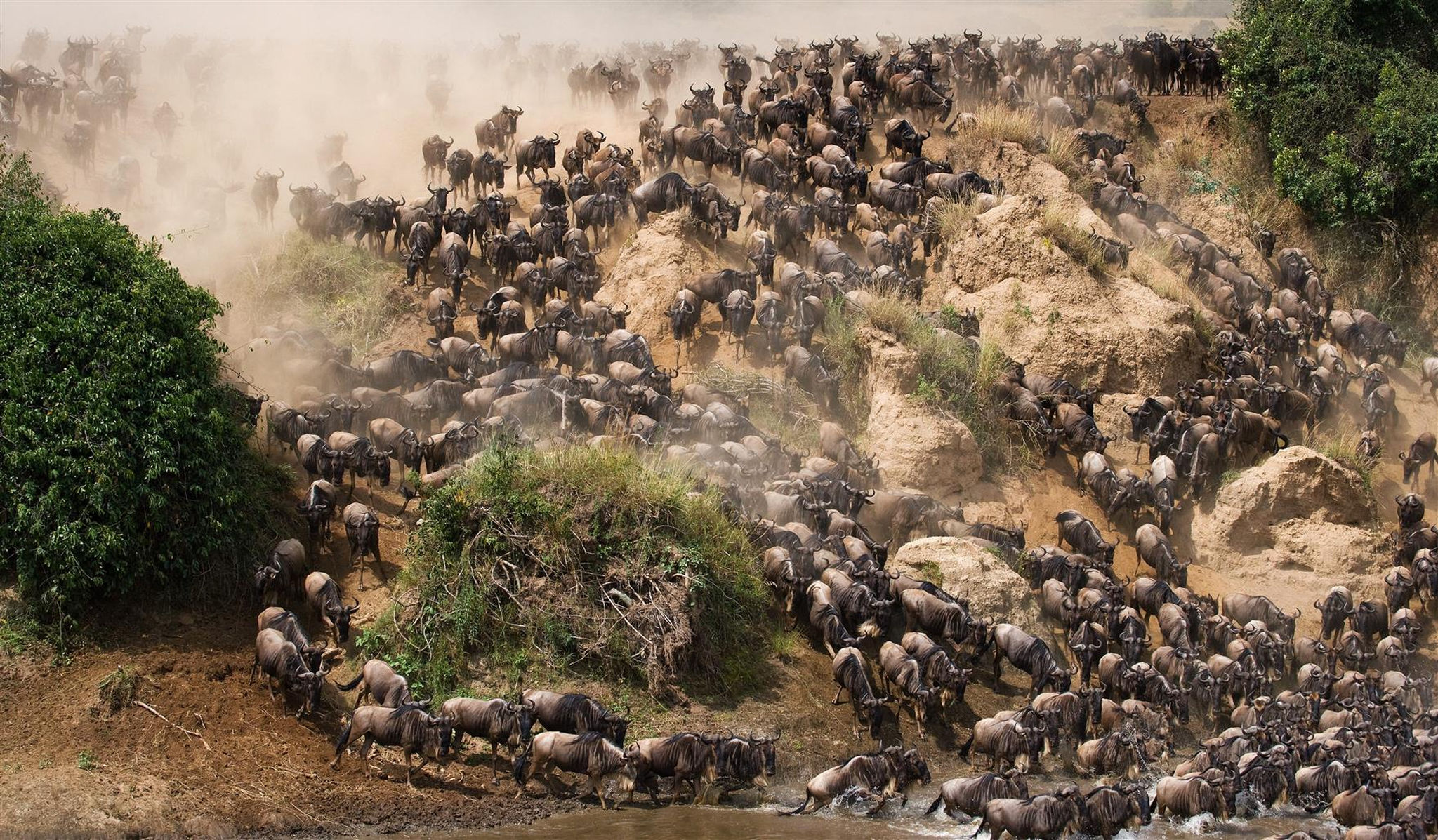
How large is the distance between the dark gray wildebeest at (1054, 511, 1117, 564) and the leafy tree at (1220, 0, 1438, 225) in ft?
40.3

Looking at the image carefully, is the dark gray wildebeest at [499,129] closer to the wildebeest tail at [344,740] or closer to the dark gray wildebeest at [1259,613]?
the dark gray wildebeest at [1259,613]

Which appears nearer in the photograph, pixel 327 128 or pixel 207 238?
pixel 207 238

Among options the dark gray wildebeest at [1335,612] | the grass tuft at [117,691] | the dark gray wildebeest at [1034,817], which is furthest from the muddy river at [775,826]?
the dark gray wildebeest at [1335,612]

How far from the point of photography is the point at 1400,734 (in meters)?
15.5

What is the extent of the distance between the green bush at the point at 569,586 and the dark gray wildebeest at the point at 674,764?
1.46 metres

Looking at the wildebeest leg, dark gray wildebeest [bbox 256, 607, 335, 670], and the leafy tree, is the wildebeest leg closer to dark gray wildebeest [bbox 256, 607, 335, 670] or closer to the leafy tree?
dark gray wildebeest [bbox 256, 607, 335, 670]

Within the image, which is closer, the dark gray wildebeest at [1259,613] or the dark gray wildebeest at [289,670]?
the dark gray wildebeest at [289,670]

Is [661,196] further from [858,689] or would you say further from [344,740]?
[344,740]

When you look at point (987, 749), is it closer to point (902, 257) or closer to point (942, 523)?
point (942, 523)

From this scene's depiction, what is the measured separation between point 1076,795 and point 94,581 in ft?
33.1

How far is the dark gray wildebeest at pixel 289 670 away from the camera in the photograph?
13367mm

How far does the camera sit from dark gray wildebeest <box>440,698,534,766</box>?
13.1m

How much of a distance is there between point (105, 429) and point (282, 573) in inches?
95.4

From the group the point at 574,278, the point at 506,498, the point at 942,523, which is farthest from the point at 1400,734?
the point at 574,278
